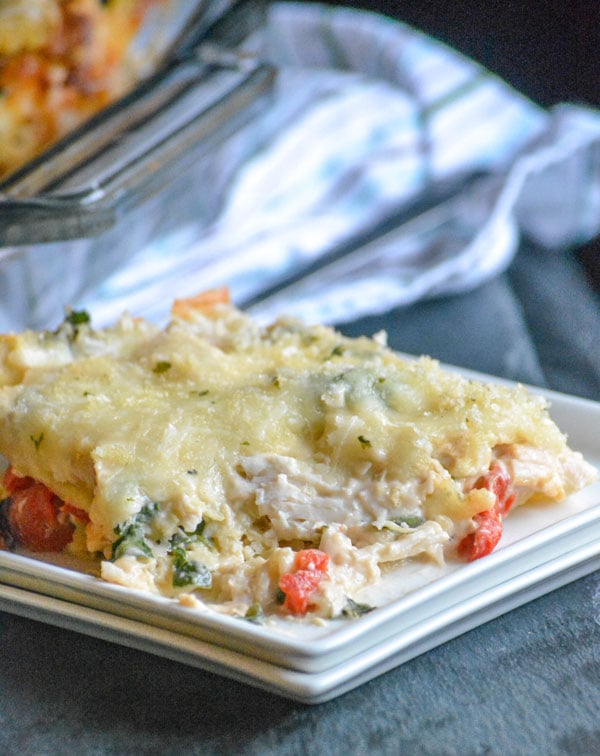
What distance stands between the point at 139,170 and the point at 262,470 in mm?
1716

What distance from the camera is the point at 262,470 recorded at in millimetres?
2295

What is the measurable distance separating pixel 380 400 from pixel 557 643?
612 millimetres

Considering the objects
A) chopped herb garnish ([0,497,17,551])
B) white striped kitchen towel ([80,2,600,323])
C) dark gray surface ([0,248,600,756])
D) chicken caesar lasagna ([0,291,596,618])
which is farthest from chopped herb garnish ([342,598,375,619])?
white striped kitchen towel ([80,2,600,323])

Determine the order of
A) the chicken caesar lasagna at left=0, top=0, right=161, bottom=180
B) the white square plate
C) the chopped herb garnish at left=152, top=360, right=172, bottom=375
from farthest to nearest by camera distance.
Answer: the chicken caesar lasagna at left=0, top=0, right=161, bottom=180 → the chopped herb garnish at left=152, top=360, right=172, bottom=375 → the white square plate

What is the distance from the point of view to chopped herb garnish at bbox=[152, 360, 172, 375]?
2.61 metres

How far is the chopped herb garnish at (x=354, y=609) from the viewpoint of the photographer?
204cm

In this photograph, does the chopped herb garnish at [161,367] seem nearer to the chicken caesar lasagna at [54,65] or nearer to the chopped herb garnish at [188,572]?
the chopped herb garnish at [188,572]

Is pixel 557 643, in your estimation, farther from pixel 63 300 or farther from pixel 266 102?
pixel 266 102

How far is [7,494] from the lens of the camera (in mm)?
2432

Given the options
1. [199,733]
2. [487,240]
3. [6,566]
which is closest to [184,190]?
[487,240]

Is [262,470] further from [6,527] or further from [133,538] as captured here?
[6,527]

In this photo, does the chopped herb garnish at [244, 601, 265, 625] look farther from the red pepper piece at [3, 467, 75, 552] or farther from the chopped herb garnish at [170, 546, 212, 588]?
the red pepper piece at [3, 467, 75, 552]

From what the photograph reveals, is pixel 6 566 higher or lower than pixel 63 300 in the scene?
higher

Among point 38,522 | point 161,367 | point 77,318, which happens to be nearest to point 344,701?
point 38,522
